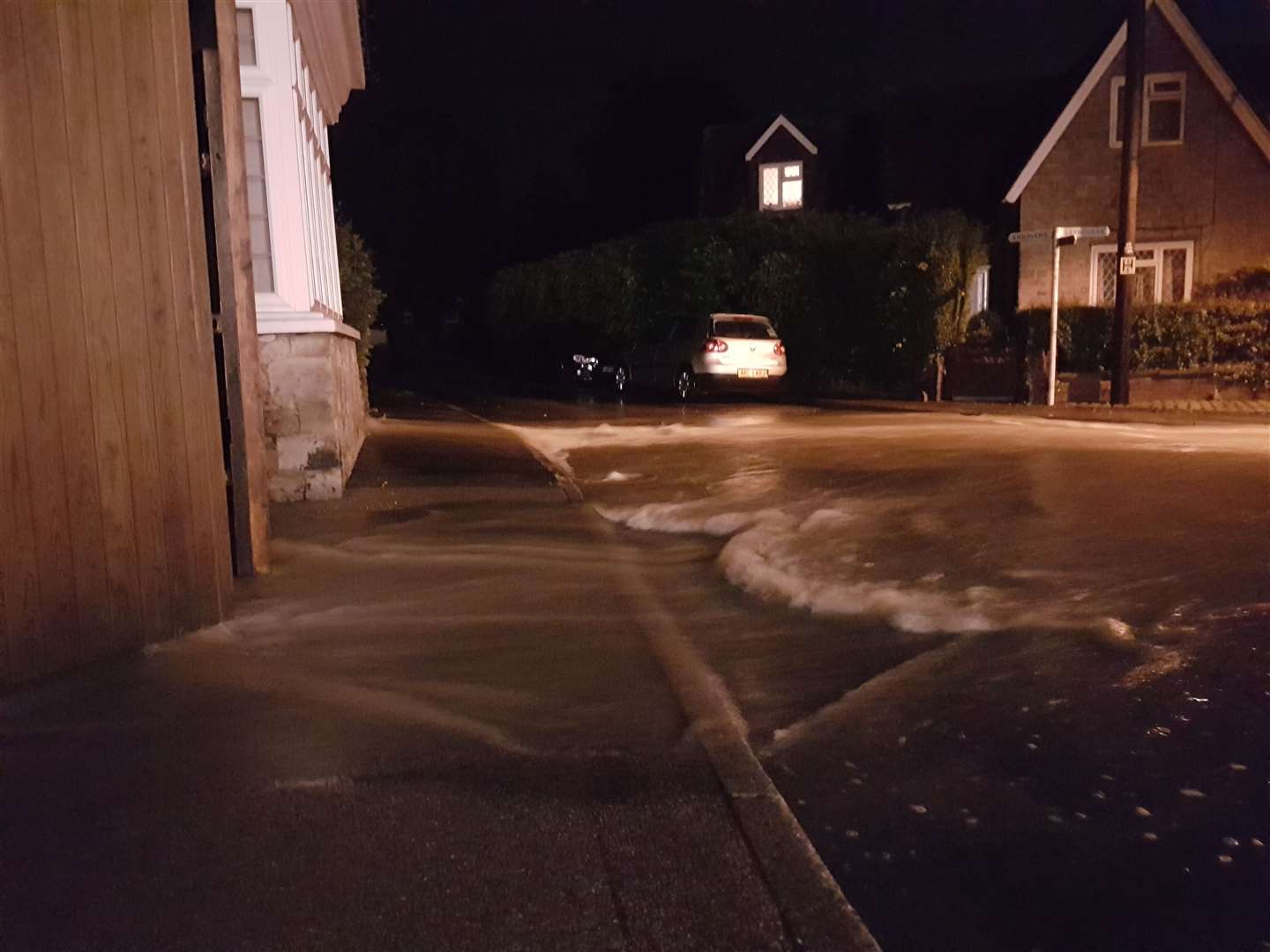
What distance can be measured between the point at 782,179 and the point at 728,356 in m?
15.8

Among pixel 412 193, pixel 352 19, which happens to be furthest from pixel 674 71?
pixel 352 19

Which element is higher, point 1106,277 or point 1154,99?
point 1154,99

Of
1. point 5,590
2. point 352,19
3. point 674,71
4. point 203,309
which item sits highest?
point 674,71

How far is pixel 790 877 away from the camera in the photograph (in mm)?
3609

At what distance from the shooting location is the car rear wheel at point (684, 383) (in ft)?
81.0

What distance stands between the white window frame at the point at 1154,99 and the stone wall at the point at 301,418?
22528mm

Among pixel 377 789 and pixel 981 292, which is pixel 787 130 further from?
pixel 377 789

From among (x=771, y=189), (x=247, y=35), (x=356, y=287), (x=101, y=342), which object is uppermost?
(x=771, y=189)

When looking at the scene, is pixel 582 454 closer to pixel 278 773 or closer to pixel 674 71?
pixel 278 773

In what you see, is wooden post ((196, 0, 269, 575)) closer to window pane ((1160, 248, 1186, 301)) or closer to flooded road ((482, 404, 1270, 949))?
flooded road ((482, 404, 1270, 949))

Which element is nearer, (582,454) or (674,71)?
(582,454)

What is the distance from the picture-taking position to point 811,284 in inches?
1016

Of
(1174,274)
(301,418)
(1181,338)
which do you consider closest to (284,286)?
(301,418)

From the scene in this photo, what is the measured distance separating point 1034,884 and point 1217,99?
2710 cm
